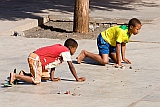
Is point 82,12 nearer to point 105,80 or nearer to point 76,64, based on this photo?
point 76,64

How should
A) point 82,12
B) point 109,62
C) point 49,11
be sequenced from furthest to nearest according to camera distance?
point 49,11
point 82,12
point 109,62

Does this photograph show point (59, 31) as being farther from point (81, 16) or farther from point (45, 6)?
point (45, 6)

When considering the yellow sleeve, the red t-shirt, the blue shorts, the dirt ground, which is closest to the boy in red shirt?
the red t-shirt

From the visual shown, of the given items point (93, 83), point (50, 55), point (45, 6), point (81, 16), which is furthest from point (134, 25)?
point (45, 6)

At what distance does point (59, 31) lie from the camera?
14133mm

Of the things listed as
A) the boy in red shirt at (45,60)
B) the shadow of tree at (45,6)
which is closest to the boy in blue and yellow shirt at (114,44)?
the boy in red shirt at (45,60)

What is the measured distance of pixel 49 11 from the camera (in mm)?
16875

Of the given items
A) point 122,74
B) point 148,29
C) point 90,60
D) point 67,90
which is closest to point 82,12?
point 148,29

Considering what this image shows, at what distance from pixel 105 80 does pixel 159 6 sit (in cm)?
1024

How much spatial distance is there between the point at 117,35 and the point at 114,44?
278mm

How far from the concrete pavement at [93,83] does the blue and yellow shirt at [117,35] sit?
0.48 metres

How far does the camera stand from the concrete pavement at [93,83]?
757 centimetres

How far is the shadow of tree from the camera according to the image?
16.3m

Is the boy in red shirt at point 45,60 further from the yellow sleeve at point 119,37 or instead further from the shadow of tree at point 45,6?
the shadow of tree at point 45,6
